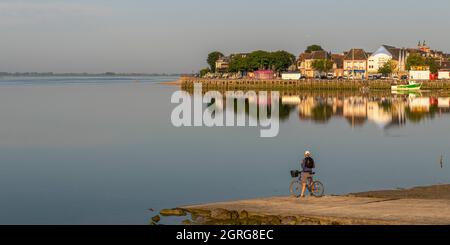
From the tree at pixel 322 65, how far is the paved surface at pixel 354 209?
169 m

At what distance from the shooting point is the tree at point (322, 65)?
191m

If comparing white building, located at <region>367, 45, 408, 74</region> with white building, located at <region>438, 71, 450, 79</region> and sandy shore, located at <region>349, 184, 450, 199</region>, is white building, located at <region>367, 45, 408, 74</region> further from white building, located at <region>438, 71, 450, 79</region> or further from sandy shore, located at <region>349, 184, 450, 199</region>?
sandy shore, located at <region>349, 184, 450, 199</region>

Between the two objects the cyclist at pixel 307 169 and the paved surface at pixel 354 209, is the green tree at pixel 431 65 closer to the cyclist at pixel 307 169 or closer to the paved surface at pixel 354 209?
the cyclist at pixel 307 169

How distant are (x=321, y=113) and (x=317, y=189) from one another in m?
57.2

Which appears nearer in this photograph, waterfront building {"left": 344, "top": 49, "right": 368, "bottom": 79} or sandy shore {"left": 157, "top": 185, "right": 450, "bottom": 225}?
sandy shore {"left": 157, "top": 185, "right": 450, "bottom": 225}

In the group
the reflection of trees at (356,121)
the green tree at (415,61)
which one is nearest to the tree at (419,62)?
the green tree at (415,61)

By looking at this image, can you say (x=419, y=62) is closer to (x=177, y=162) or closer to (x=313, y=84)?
(x=313, y=84)

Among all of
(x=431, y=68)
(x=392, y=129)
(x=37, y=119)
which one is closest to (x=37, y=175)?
(x=392, y=129)

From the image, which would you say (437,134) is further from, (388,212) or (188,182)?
(388,212)

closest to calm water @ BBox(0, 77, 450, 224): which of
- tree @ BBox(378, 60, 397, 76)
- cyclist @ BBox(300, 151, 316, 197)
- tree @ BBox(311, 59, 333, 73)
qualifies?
cyclist @ BBox(300, 151, 316, 197)

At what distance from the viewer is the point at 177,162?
1582 inches

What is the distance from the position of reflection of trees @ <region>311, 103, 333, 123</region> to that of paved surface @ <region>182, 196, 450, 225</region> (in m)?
47.3

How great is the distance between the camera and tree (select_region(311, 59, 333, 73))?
191125 millimetres

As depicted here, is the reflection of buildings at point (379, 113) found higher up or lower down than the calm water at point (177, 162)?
higher up
